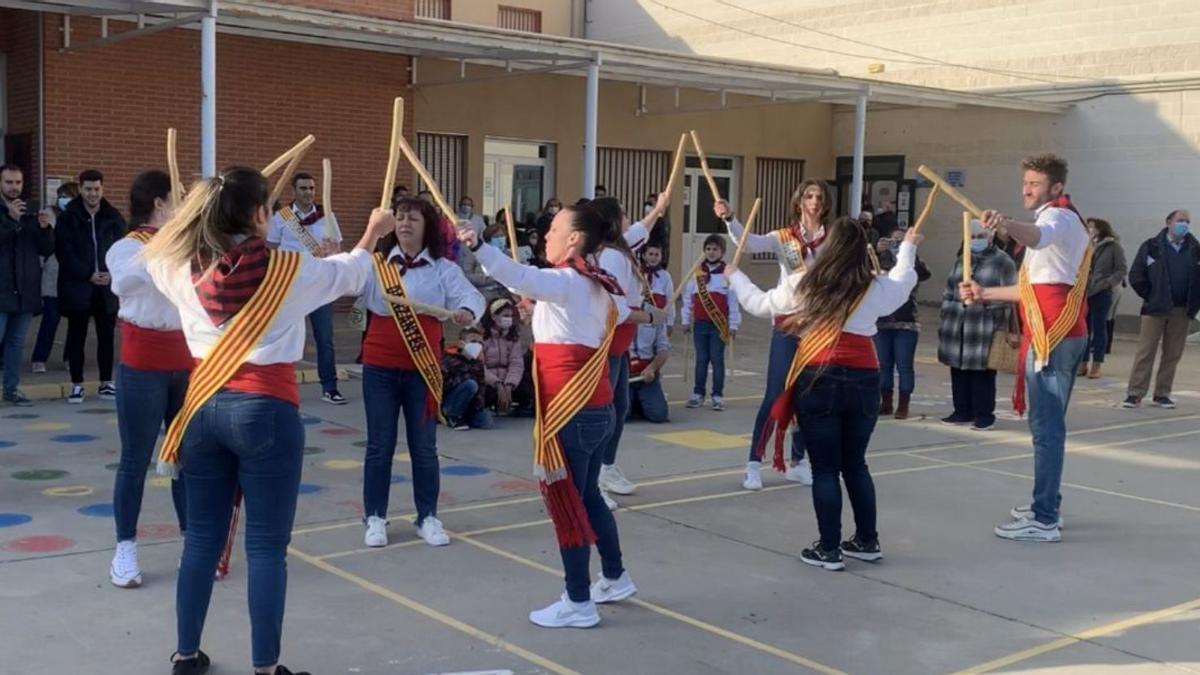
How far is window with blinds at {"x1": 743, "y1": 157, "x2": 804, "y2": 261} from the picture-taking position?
23344mm

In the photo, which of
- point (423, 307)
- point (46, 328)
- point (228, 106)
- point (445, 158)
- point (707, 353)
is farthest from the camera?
point (445, 158)

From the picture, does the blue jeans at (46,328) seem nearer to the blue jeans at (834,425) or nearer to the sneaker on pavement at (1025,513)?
the blue jeans at (834,425)

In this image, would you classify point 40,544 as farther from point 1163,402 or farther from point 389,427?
point 1163,402

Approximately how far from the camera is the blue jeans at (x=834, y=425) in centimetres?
582

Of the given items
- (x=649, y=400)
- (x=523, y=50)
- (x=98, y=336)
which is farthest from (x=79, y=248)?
(x=523, y=50)

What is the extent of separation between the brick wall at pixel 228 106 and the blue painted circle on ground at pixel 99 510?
9.67m

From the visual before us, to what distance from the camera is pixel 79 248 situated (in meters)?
10.4

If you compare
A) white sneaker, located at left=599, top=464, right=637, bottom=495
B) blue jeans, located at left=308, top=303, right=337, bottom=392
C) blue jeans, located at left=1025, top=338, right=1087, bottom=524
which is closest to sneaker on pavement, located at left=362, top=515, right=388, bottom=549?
white sneaker, located at left=599, top=464, right=637, bottom=495

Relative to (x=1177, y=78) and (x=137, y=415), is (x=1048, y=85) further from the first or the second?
(x=137, y=415)

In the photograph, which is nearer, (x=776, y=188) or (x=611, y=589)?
(x=611, y=589)

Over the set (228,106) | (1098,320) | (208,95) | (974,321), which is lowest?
(1098,320)

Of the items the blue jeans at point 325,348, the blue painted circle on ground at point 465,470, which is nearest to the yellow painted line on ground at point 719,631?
the blue painted circle on ground at point 465,470

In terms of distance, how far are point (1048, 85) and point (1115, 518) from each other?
1529cm

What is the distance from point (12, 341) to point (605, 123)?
39.9 feet
